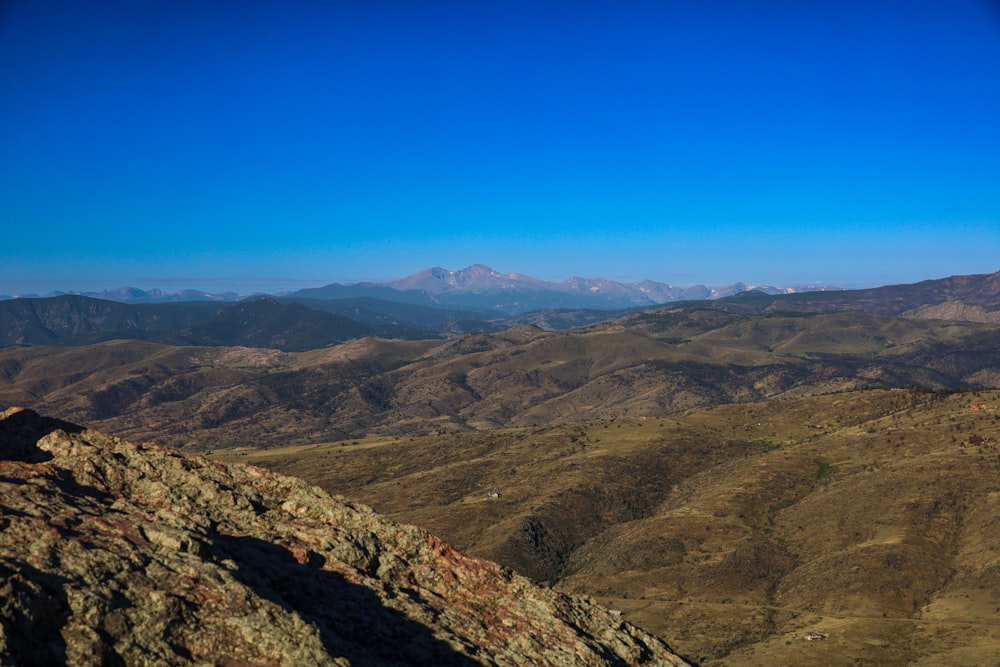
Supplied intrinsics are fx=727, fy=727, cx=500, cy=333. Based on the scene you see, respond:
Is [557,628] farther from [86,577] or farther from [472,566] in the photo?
[86,577]

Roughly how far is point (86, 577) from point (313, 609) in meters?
9.83

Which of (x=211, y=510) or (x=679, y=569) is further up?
(x=211, y=510)

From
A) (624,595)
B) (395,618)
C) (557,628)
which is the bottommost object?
(624,595)

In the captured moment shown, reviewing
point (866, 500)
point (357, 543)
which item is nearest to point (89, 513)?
point (357, 543)

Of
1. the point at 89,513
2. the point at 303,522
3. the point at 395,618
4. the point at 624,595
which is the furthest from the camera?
the point at 624,595

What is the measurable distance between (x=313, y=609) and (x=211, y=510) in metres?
10.1

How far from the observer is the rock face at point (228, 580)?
25.4 meters

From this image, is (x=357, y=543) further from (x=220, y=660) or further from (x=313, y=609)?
(x=220, y=660)

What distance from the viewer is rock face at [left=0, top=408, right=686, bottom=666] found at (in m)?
25.4

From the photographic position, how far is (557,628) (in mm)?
39031

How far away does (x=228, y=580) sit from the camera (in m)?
29.3

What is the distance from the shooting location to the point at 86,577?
87.4 feet

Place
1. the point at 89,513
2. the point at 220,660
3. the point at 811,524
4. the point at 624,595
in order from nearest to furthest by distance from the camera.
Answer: the point at 220,660 → the point at 89,513 → the point at 624,595 → the point at 811,524

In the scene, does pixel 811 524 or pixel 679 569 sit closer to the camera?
pixel 679 569
